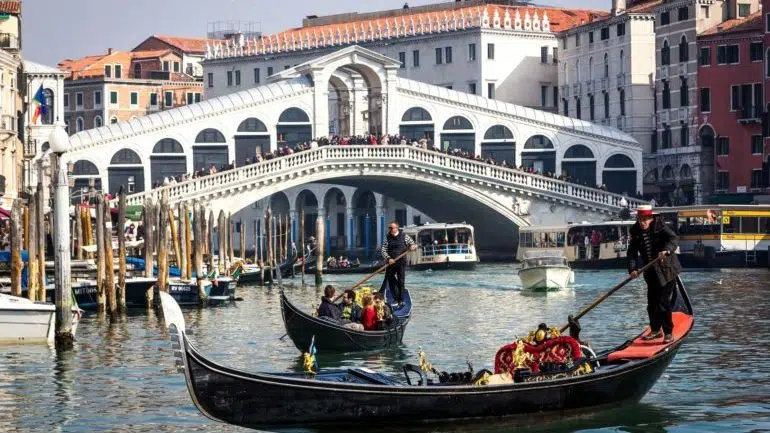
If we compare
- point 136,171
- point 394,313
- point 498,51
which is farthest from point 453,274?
point 394,313

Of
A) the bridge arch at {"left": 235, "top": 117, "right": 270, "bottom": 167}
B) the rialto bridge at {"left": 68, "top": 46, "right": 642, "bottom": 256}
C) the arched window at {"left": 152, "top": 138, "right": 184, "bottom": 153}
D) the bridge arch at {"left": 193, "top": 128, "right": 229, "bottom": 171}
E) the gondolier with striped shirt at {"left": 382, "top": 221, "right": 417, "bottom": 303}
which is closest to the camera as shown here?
the gondolier with striped shirt at {"left": 382, "top": 221, "right": 417, "bottom": 303}

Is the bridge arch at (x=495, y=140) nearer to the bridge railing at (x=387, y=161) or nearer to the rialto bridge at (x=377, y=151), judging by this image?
the rialto bridge at (x=377, y=151)

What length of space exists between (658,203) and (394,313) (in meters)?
33.7

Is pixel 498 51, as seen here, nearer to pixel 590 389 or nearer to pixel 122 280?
pixel 122 280

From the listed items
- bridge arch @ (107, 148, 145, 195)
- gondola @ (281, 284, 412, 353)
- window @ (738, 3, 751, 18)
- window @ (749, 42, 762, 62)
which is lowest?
gondola @ (281, 284, 412, 353)

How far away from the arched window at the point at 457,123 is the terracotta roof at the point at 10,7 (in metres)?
13.1

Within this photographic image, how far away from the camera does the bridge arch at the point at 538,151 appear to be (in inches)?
2213

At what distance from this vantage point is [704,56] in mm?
52594

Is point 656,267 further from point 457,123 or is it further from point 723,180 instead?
point 457,123

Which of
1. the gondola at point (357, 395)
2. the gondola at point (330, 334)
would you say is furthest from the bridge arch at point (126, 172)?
the gondola at point (357, 395)

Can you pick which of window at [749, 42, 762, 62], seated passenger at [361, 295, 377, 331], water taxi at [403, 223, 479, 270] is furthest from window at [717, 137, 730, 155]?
seated passenger at [361, 295, 377, 331]

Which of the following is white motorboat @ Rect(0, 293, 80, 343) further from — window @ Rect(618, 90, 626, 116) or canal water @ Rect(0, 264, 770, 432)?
window @ Rect(618, 90, 626, 116)

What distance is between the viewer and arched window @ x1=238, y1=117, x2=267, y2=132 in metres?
54.5

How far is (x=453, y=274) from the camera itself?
4572 cm
